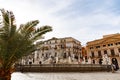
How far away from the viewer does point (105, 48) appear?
51.3m

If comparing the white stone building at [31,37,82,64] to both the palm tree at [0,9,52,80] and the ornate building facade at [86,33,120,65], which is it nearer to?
the ornate building facade at [86,33,120,65]

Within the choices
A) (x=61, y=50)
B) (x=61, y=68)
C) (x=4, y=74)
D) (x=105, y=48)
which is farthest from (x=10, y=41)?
(x=61, y=50)

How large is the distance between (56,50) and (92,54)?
1633 cm

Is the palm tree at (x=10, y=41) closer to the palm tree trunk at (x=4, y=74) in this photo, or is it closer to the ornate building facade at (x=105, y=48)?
the palm tree trunk at (x=4, y=74)

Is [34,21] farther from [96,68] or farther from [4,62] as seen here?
[96,68]

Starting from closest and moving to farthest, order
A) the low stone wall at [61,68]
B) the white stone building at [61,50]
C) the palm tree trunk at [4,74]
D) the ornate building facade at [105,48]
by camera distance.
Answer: the palm tree trunk at [4,74], the low stone wall at [61,68], the ornate building facade at [105,48], the white stone building at [61,50]

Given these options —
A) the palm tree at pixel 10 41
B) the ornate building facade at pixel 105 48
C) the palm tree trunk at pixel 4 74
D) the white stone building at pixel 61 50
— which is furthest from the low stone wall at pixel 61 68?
the white stone building at pixel 61 50

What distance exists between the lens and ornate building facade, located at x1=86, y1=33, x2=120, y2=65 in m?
48.6

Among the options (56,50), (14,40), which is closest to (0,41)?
(14,40)

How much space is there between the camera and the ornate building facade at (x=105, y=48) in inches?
1914

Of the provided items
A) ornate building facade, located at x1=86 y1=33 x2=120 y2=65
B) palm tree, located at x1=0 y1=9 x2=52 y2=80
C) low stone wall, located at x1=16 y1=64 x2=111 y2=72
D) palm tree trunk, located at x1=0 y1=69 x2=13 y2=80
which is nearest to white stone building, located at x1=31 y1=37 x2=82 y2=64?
ornate building facade, located at x1=86 y1=33 x2=120 y2=65

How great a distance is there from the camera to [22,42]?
752 centimetres

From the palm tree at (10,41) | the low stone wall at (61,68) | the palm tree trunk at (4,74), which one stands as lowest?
the low stone wall at (61,68)

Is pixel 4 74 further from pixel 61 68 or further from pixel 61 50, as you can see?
pixel 61 50
